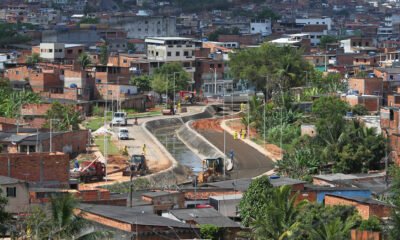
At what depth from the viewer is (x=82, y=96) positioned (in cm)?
4241

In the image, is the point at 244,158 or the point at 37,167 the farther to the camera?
the point at 244,158

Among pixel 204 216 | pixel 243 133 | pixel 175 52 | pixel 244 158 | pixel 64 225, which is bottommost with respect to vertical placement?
pixel 243 133

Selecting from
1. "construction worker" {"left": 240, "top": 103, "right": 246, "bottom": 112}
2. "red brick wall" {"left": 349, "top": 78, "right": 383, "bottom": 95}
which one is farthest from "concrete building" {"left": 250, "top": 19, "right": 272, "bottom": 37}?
"red brick wall" {"left": 349, "top": 78, "right": 383, "bottom": 95}

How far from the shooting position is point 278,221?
56.9 ft

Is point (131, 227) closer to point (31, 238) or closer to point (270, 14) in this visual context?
point (31, 238)

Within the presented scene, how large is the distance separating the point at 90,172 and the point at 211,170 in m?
3.11

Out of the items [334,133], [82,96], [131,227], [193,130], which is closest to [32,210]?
[131,227]

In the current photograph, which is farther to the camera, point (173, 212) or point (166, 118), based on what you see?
point (166, 118)

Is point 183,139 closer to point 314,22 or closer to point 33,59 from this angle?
point 33,59

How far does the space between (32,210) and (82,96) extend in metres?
23.4

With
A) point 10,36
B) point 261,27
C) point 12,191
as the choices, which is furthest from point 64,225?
point 261,27

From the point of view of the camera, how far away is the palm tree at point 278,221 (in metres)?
17.2

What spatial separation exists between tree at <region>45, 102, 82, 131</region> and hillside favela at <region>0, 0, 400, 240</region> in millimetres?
83

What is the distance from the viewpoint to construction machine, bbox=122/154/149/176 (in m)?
29.3
